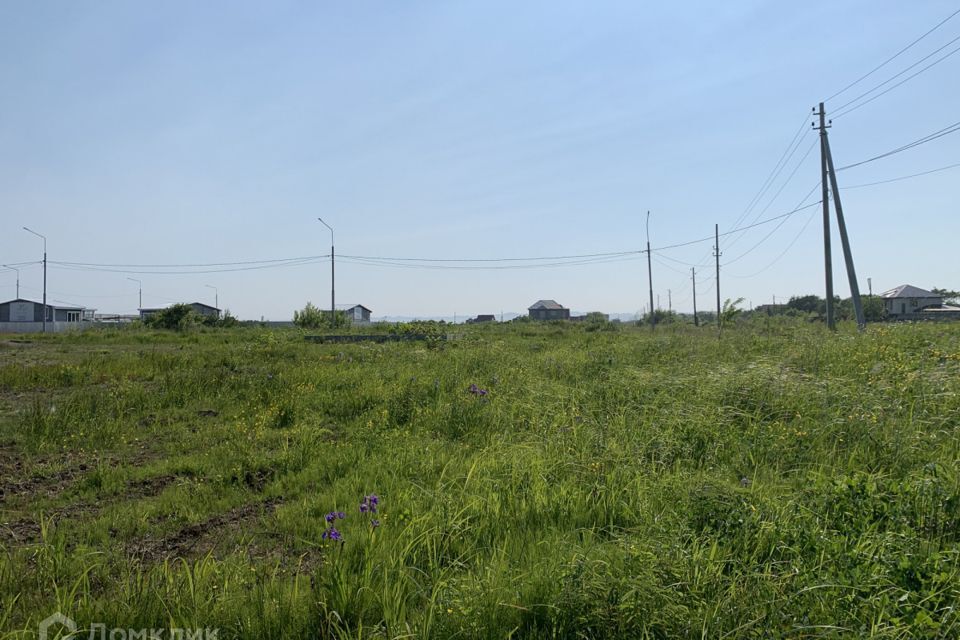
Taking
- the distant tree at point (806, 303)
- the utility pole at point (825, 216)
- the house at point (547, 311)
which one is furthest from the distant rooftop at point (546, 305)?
the utility pole at point (825, 216)

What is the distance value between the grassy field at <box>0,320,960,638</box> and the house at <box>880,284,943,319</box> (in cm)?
7188

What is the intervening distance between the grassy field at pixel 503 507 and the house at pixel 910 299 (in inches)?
2830

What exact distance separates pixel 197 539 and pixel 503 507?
2014 mm

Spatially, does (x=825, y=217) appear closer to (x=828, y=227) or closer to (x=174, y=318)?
(x=828, y=227)

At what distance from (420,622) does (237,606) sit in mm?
868

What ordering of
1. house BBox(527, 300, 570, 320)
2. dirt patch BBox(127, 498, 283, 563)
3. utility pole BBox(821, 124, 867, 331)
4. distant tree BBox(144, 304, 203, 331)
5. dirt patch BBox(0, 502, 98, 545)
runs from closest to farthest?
1. dirt patch BBox(127, 498, 283, 563)
2. dirt patch BBox(0, 502, 98, 545)
3. utility pole BBox(821, 124, 867, 331)
4. distant tree BBox(144, 304, 203, 331)
5. house BBox(527, 300, 570, 320)

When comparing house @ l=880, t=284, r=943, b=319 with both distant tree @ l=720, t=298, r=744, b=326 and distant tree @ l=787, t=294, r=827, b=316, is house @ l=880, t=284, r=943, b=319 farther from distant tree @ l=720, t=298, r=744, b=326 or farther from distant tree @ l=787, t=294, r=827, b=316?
distant tree @ l=720, t=298, r=744, b=326

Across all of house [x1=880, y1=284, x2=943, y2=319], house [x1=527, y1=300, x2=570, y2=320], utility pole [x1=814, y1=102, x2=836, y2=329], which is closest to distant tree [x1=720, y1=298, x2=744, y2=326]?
utility pole [x1=814, y1=102, x2=836, y2=329]

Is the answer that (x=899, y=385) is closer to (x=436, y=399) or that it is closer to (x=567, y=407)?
(x=567, y=407)

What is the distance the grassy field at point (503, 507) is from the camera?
2.11 m

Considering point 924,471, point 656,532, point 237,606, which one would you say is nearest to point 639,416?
point 924,471

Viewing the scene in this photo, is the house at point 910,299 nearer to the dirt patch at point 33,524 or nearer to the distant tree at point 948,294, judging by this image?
the distant tree at point 948,294

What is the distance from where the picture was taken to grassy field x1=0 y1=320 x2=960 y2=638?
83.0 inches

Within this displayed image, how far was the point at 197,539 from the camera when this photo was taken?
3.17m
